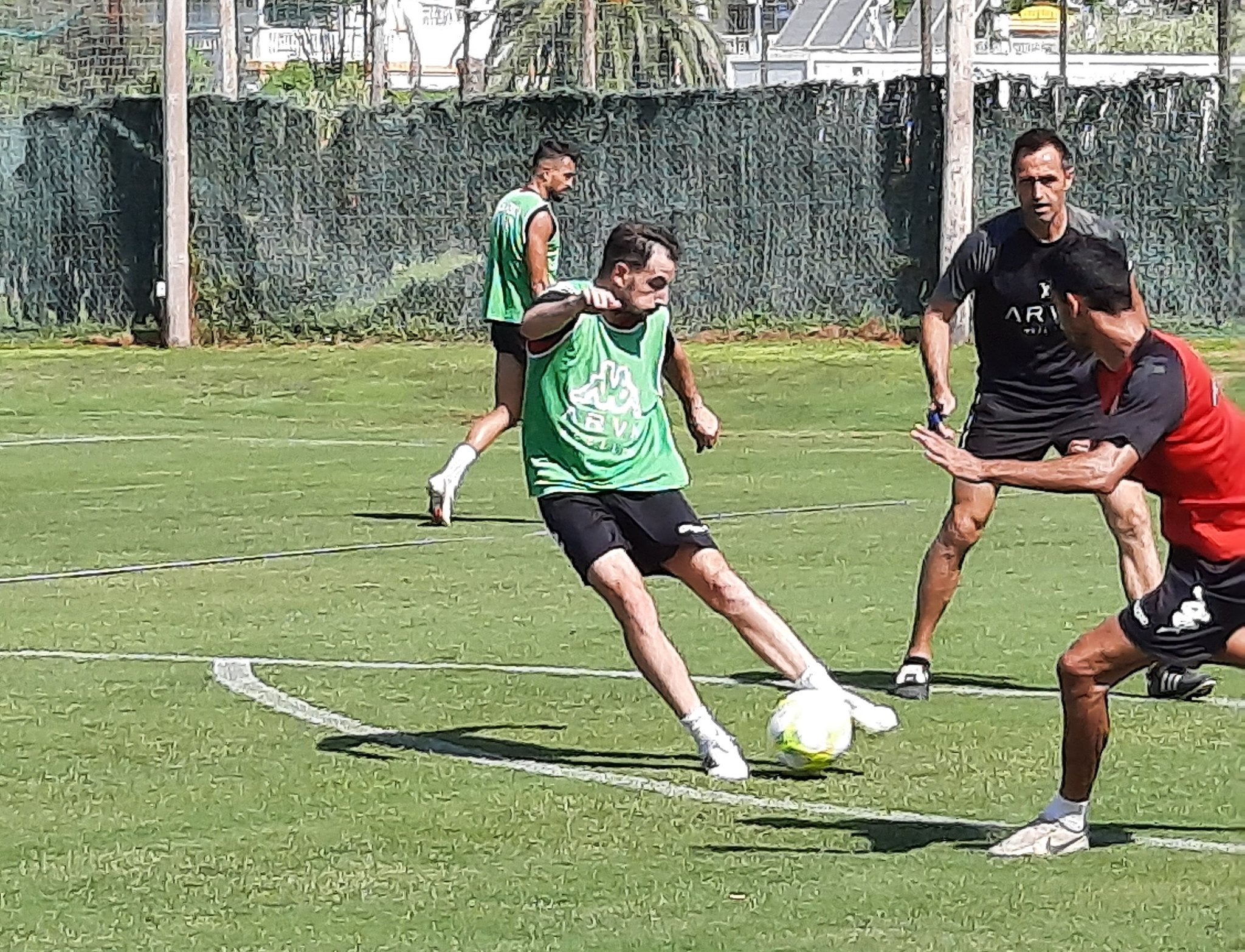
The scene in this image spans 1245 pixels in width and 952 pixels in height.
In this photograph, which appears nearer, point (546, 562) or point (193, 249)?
point (546, 562)

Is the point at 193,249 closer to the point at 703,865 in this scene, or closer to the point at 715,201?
the point at 715,201

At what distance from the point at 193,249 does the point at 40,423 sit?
6.36m

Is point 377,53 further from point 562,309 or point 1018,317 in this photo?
point 562,309

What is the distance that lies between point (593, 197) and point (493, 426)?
12082 mm

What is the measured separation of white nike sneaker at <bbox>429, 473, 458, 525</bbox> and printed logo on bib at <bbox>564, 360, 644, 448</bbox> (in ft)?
20.1

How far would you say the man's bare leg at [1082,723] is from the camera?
6645 mm

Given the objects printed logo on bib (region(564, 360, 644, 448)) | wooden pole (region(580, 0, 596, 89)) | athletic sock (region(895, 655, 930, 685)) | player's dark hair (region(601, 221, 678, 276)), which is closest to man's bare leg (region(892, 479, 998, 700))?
athletic sock (region(895, 655, 930, 685))

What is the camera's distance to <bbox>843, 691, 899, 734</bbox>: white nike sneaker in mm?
8297

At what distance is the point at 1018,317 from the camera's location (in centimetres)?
966

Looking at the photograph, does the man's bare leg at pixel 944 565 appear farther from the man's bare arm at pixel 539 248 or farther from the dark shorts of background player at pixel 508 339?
the dark shorts of background player at pixel 508 339

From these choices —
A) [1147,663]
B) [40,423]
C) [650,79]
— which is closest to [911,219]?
[40,423]

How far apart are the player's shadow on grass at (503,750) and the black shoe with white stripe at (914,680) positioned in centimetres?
134

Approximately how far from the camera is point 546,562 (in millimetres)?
13203

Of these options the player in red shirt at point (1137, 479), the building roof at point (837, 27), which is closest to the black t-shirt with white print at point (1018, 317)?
the player in red shirt at point (1137, 479)
